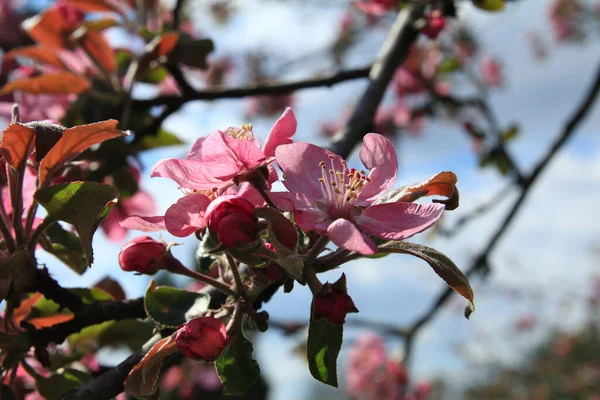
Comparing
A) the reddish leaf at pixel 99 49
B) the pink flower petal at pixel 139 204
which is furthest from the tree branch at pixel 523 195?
the reddish leaf at pixel 99 49

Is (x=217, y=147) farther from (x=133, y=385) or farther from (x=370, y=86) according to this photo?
(x=370, y=86)

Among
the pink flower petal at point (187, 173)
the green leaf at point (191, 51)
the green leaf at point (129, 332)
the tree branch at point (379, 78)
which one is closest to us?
the pink flower petal at point (187, 173)

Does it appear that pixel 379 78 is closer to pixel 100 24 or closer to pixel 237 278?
pixel 100 24

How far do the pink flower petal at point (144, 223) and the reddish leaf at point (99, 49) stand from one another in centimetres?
108

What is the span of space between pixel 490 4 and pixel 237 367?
4.95 ft

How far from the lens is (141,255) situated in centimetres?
83

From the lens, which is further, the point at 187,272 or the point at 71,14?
the point at 71,14

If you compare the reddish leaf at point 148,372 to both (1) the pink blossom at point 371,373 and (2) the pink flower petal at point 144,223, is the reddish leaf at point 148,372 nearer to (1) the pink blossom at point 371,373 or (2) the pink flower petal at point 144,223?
(2) the pink flower petal at point 144,223

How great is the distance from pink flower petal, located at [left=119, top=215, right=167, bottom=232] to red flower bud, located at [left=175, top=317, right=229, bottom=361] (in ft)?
0.52

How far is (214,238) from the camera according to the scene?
0.76 metres

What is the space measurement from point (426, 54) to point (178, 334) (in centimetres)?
321

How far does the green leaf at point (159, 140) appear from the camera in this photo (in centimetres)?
172

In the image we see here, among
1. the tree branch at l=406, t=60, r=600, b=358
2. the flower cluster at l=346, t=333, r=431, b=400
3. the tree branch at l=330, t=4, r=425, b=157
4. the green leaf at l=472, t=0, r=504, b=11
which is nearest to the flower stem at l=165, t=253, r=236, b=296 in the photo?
the tree branch at l=330, t=4, r=425, b=157

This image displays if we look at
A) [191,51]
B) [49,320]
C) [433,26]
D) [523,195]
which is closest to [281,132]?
[49,320]
